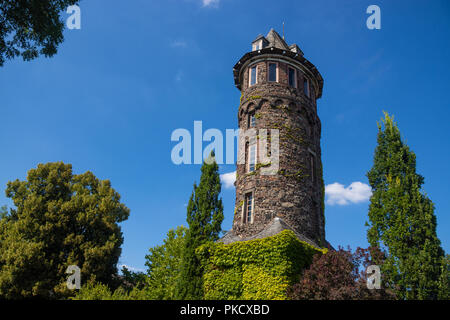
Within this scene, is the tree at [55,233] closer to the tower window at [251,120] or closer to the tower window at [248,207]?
the tower window at [248,207]

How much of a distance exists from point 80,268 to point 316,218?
17231 millimetres

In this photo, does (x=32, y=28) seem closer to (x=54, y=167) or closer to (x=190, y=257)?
(x=190, y=257)

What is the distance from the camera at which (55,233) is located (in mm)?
23578

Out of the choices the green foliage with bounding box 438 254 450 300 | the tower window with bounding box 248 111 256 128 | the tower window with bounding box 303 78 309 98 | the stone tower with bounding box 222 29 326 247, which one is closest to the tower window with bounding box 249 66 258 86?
the stone tower with bounding box 222 29 326 247

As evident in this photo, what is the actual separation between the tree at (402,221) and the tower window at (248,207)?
6.66 meters

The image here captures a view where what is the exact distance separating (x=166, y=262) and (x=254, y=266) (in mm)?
12076

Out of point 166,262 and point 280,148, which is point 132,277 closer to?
point 166,262

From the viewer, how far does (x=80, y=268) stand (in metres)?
23.0

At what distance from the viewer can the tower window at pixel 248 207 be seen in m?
19.0

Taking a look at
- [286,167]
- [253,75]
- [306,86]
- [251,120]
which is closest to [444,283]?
[286,167]

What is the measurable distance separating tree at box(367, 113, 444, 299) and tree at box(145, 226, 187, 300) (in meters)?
13.1

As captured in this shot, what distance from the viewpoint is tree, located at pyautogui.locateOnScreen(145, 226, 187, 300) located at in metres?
24.0

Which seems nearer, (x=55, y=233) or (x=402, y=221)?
(x=402, y=221)

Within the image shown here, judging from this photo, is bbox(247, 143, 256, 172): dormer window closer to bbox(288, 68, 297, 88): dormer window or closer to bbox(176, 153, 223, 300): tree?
bbox(176, 153, 223, 300): tree
